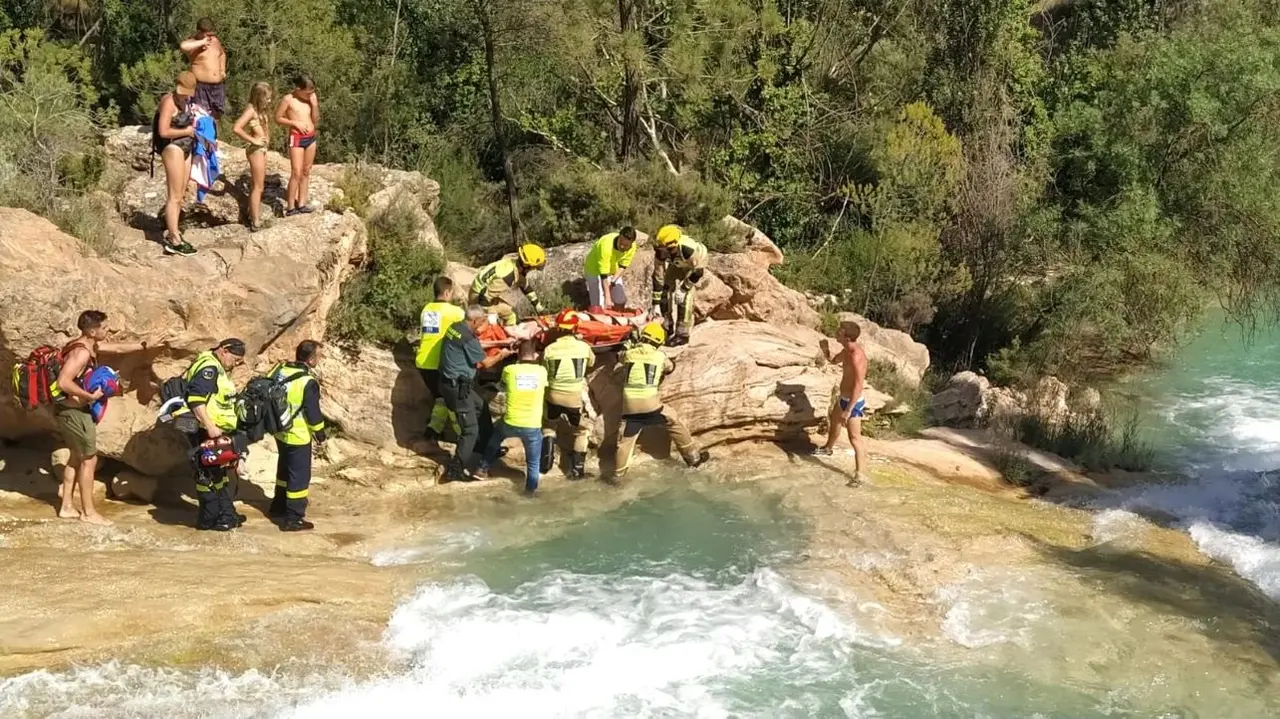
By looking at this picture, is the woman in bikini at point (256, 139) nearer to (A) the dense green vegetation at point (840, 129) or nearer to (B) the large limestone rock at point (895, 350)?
(A) the dense green vegetation at point (840, 129)

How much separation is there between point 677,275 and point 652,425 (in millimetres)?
2219

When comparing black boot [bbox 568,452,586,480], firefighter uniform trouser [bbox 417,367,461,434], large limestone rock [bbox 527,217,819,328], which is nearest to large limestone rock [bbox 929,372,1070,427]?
large limestone rock [bbox 527,217,819,328]

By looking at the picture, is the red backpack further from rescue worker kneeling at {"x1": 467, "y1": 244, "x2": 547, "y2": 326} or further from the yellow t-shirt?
rescue worker kneeling at {"x1": 467, "y1": 244, "x2": 547, "y2": 326}

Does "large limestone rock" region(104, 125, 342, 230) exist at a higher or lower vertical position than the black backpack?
higher

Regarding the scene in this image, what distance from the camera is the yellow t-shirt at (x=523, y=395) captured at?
10359 millimetres

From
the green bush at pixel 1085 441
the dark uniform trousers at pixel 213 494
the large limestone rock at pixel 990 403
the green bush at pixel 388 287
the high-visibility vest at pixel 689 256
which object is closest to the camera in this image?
the dark uniform trousers at pixel 213 494

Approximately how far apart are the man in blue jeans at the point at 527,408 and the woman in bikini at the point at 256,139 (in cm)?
341

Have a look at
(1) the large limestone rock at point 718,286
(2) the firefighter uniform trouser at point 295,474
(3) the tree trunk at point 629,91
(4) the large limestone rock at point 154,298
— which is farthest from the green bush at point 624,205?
(2) the firefighter uniform trouser at point 295,474

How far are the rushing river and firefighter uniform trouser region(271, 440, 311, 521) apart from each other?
971mm

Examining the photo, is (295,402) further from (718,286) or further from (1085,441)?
(1085,441)

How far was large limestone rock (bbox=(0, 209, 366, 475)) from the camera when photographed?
9.05 metres

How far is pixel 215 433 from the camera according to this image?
29.0 ft

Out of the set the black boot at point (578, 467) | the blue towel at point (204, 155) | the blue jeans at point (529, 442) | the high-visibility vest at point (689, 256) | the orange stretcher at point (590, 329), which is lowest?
the black boot at point (578, 467)

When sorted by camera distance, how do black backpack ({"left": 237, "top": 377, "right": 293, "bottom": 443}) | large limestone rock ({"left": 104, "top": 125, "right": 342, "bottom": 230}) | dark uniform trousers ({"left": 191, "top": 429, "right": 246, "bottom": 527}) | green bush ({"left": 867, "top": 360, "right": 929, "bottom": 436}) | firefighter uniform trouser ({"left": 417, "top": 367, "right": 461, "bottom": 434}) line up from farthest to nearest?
1. green bush ({"left": 867, "top": 360, "right": 929, "bottom": 436})
2. large limestone rock ({"left": 104, "top": 125, "right": 342, "bottom": 230})
3. firefighter uniform trouser ({"left": 417, "top": 367, "right": 461, "bottom": 434})
4. black backpack ({"left": 237, "top": 377, "right": 293, "bottom": 443})
5. dark uniform trousers ({"left": 191, "top": 429, "right": 246, "bottom": 527})
